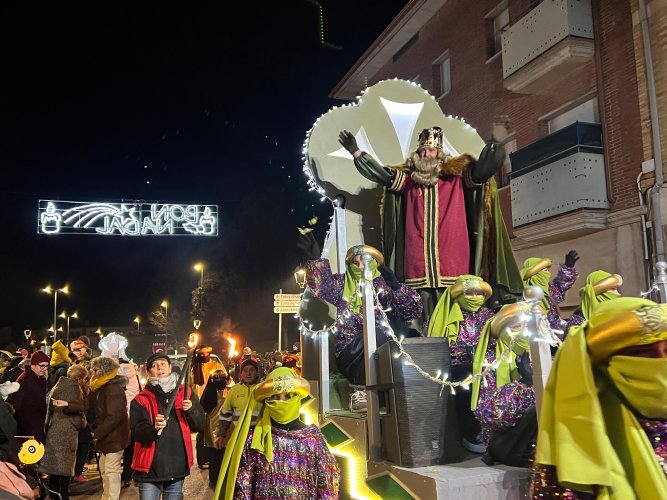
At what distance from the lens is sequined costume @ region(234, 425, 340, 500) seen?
439 centimetres

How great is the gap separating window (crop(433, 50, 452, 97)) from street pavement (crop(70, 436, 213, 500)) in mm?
15054

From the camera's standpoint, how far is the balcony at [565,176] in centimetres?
1406

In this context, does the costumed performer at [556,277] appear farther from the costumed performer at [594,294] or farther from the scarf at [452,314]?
the scarf at [452,314]

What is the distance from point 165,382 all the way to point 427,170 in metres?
4.11

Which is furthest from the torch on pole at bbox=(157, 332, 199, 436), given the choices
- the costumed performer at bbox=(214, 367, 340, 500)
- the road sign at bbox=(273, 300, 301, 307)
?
the road sign at bbox=(273, 300, 301, 307)

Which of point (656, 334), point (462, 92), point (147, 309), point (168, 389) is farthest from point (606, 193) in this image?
point (147, 309)

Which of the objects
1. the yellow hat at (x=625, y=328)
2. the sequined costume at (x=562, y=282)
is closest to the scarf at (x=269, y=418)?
the yellow hat at (x=625, y=328)

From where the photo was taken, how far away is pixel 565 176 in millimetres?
14445

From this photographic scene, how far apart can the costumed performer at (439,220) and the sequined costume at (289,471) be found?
338cm

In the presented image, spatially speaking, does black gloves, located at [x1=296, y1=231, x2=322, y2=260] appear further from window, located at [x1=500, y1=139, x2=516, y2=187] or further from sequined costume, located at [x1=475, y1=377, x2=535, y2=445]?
window, located at [x1=500, y1=139, x2=516, y2=187]

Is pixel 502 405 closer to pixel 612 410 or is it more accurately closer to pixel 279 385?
pixel 279 385

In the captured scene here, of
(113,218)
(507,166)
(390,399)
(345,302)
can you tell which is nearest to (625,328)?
(390,399)

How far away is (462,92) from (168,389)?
16.2m

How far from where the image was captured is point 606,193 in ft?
46.2
